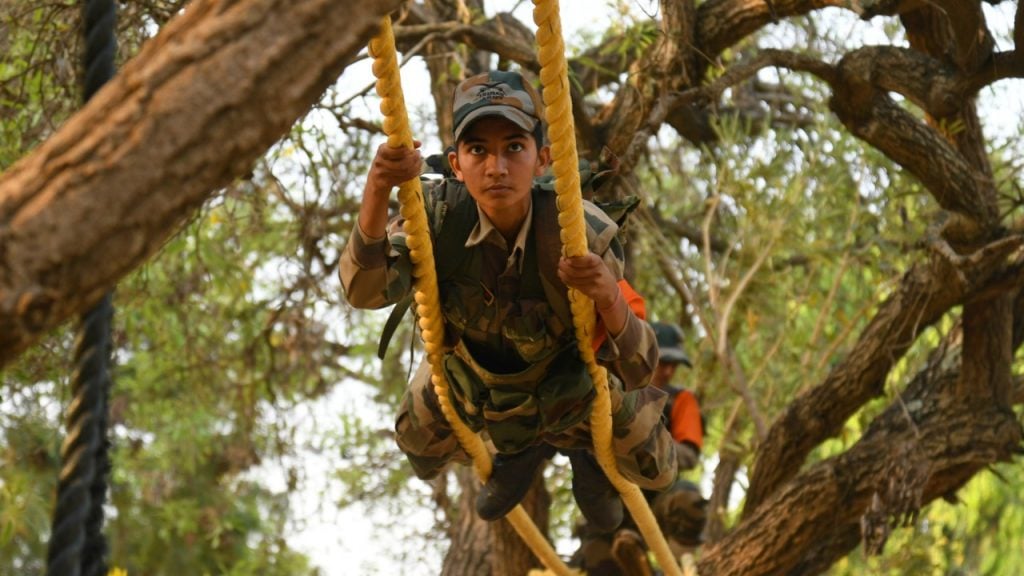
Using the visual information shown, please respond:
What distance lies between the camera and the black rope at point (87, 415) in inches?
77.8

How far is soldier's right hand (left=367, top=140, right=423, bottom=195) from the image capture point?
2.95 metres

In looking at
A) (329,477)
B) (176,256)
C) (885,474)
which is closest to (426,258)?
Result: (885,474)

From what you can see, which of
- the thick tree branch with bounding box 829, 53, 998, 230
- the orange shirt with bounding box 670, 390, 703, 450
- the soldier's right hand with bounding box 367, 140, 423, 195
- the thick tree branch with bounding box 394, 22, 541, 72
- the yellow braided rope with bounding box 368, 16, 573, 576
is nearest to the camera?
the yellow braided rope with bounding box 368, 16, 573, 576

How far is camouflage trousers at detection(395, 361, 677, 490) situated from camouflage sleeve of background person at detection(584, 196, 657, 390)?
19.2 inches

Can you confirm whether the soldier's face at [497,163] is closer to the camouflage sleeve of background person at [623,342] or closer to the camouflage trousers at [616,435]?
the camouflage sleeve of background person at [623,342]

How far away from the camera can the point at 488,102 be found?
11.0 ft

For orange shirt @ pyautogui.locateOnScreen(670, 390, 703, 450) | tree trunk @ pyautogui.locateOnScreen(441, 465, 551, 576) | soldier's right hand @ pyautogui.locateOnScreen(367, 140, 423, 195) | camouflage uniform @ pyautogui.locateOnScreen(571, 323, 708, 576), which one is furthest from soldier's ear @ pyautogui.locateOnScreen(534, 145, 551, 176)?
orange shirt @ pyautogui.locateOnScreen(670, 390, 703, 450)

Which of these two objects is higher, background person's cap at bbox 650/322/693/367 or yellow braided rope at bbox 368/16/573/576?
background person's cap at bbox 650/322/693/367

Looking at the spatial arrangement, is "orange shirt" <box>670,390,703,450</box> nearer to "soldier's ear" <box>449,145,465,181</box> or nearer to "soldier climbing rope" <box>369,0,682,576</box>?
"soldier climbing rope" <box>369,0,682,576</box>

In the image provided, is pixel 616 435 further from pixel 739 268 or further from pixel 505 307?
pixel 739 268

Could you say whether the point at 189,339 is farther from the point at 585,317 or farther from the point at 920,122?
the point at 585,317

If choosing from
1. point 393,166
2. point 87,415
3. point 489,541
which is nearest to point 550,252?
point 393,166

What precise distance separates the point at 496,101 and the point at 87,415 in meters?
1.53

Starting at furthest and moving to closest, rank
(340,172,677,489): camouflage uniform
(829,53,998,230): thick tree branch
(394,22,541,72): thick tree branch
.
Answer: (394,22,541,72): thick tree branch, (829,53,998,230): thick tree branch, (340,172,677,489): camouflage uniform
